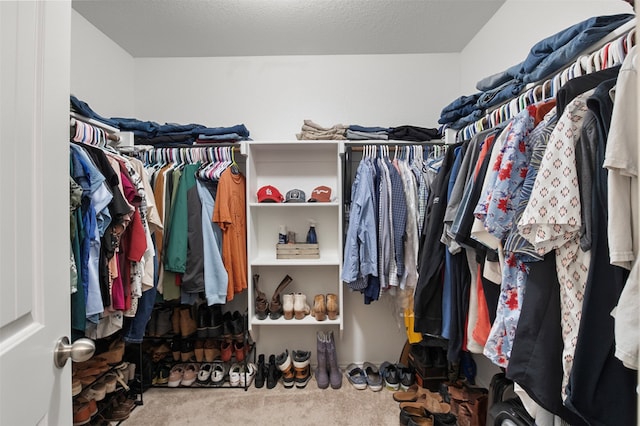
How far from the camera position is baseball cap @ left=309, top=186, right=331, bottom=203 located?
6.54 ft

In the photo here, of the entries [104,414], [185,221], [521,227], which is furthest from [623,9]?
[104,414]

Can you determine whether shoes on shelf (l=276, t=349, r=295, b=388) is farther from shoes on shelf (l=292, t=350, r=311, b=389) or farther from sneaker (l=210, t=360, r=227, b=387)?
sneaker (l=210, t=360, r=227, b=387)

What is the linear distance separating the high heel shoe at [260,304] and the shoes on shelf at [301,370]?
40 centimetres

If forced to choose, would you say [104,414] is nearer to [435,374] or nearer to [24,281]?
[24,281]

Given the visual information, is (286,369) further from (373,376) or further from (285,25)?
(285,25)

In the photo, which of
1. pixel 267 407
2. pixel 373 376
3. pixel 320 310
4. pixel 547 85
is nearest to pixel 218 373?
pixel 267 407

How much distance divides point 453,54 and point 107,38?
2554 millimetres

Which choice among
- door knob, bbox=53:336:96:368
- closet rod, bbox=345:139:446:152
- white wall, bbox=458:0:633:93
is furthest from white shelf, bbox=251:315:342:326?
white wall, bbox=458:0:633:93

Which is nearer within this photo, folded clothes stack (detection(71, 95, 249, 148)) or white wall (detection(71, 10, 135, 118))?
white wall (detection(71, 10, 135, 118))

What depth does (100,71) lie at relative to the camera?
1920mm

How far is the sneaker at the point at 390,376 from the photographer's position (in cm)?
188

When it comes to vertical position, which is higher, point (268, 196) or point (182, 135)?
point (182, 135)

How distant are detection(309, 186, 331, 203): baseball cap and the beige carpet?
4.23 ft

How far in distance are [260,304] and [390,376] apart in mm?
1027
